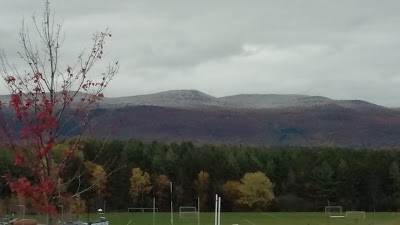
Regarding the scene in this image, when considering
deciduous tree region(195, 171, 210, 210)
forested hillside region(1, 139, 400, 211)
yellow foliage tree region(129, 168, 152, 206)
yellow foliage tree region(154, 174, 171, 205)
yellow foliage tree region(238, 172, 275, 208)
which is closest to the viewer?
yellow foliage tree region(238, 172, 275, 208)

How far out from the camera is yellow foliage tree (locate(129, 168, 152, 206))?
105125mm

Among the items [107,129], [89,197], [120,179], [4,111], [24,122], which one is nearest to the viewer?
[24,122]

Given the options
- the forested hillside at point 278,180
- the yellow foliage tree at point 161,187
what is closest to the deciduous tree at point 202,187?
the forested hillside at point 278,180

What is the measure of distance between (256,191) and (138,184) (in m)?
17.0

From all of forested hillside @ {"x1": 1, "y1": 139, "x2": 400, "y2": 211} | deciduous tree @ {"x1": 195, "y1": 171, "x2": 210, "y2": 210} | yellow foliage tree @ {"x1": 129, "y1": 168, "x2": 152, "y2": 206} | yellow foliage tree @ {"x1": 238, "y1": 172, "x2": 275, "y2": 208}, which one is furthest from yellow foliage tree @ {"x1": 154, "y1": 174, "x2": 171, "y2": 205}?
yellow foliage tree @ {"x1": 238, "y1": 172, "x2": 275, "y2": 208}

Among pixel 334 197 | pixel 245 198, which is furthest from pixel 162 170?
pixel 334 197

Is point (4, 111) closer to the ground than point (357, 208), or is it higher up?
higher up

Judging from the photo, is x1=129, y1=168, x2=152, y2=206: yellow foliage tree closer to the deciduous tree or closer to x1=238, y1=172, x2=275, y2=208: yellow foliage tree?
the deciduous tree

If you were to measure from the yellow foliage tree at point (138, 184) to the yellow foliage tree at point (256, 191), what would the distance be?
13644 millimetres

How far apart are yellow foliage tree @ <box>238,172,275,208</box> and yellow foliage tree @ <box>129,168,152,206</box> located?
13644 mm

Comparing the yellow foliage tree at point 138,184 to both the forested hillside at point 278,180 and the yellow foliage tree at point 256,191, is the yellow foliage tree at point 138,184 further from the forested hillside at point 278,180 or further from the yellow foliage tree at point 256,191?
the yellow foliage tree at point 256,191

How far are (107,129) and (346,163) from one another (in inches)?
3906

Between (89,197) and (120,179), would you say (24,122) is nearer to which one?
(89,197)

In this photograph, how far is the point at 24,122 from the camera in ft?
34.6
